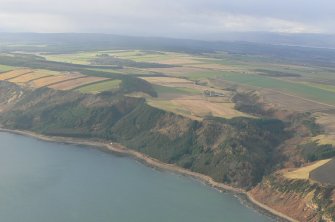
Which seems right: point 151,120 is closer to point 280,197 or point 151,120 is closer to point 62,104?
point 62,104

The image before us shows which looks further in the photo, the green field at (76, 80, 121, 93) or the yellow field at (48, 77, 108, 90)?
the yellow field at (48, 77, 108, 90)

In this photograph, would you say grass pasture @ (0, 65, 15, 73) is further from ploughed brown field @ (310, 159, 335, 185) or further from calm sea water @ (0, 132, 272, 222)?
ploughed brown field @ (310, 159, 335, 185)

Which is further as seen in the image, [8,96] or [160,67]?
[160,67]

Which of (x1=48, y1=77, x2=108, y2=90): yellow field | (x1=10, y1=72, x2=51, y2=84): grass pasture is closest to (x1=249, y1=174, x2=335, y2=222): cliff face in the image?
(x1=48, y1=77, x2=108, y2=90): yellow field

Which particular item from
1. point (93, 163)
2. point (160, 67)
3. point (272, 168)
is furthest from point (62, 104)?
point (160, 67)

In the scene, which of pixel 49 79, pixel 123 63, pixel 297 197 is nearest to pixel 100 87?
pixel 49 79

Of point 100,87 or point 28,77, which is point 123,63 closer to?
point 28,77
